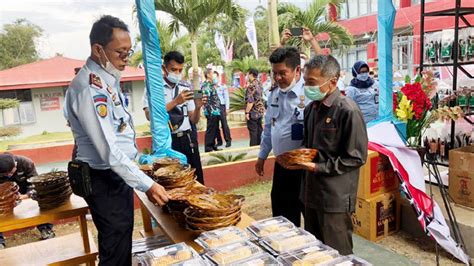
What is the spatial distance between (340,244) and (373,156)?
1.45 meters

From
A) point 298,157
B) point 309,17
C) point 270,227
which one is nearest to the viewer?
point 270,227

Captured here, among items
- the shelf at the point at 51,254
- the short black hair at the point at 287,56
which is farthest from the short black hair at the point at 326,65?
the shelf at the point at 51,254

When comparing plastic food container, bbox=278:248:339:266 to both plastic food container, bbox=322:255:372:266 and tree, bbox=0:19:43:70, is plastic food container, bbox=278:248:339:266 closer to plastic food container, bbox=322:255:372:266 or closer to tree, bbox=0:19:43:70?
plastic food container, bbox=322:255:372:266

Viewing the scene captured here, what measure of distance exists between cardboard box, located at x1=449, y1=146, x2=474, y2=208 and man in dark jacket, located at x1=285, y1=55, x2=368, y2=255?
1.49m

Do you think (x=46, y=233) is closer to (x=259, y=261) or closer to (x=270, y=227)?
(x=270, y=227)

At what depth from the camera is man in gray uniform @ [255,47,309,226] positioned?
248 cm

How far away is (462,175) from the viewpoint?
120 inches

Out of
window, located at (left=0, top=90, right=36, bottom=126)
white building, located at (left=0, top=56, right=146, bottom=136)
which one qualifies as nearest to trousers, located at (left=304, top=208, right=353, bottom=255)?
white building, located at (left=0, top=56, right=146, bottom=136)

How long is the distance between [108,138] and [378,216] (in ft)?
8.58

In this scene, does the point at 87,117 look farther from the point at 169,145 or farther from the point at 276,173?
the point at 169,145


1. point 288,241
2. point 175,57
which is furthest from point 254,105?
point 288,241

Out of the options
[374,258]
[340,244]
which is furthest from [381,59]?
[340,244]

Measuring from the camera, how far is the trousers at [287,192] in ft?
8.64

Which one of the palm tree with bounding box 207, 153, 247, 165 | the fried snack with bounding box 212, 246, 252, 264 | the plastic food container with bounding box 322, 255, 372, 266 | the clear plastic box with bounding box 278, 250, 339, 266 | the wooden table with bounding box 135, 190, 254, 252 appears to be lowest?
the palm tree with bounding box 207, 153, 247, 165
